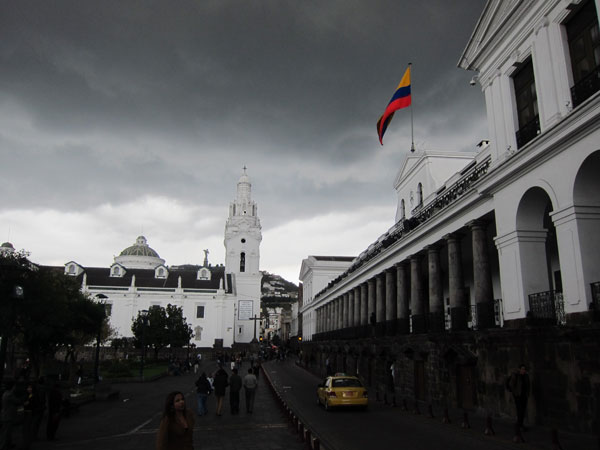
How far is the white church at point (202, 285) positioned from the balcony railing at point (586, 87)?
7273cm

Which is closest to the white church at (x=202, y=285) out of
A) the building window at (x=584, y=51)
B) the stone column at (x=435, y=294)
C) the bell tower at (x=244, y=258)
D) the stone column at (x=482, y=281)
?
the bell tower at (x=244, y=258)

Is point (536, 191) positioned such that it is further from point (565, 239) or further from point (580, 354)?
point (580, 354)

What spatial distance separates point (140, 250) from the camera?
330 feet

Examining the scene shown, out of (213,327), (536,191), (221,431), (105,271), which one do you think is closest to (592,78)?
(536,191)

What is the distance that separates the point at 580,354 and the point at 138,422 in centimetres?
1326

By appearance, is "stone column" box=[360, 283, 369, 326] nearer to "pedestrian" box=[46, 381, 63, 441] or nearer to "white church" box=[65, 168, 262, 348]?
"pedestrian" box=[46, 381, 63, 441]

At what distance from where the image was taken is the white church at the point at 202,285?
81.3 meters

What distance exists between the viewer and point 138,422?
52.0ft

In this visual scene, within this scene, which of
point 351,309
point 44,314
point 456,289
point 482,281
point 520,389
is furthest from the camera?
point 351,309

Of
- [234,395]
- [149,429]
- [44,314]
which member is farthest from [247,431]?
[44,314]

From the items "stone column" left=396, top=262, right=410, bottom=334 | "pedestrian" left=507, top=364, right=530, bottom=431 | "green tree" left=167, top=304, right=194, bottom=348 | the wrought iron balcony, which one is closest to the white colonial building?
the wrought iron balcony

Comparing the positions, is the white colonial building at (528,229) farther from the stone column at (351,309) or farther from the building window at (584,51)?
the stone column at (351,309)

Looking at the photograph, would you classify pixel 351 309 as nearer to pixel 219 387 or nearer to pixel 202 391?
pixel 219 387

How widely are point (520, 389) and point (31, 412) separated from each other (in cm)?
1205
